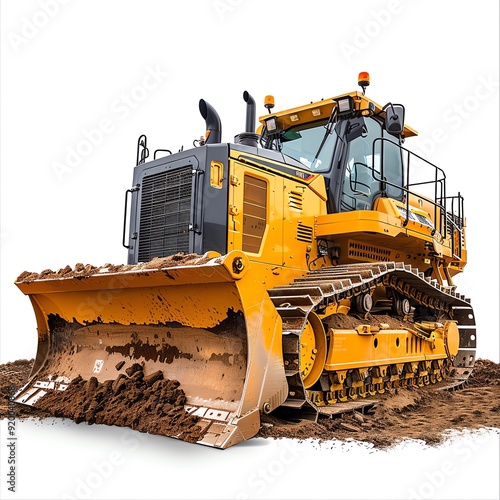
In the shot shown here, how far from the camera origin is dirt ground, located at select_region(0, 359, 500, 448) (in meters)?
4.52

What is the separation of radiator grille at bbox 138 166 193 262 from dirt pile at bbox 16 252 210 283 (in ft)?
2.32

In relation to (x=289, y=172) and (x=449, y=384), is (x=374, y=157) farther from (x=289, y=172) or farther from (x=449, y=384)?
(x=449, y=384)

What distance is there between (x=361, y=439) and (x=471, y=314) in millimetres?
4612

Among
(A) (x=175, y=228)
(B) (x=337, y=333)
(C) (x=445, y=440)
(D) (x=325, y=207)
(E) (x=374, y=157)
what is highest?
(E) (x=374, y=157)

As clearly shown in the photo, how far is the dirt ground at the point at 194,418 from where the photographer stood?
4523mm

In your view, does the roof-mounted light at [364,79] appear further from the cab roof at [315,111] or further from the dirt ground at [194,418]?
the dirt ground at [194,418]

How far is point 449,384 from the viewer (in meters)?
7.66

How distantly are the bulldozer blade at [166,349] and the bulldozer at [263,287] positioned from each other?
2 centimetres

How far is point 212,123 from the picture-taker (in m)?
6.22

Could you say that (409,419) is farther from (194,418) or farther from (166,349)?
(166,349)

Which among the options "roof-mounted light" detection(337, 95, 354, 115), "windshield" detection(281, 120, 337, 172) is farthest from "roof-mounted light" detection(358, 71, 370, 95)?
"windshield" detection(281, 120, 337, 172)

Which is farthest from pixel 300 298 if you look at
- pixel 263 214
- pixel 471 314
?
pixel 471 314

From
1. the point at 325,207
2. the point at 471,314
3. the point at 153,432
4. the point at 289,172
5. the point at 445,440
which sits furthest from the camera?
the point at 471,314

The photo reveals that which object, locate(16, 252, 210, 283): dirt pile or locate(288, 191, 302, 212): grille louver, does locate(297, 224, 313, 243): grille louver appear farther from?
locate(16, 252, 210, 283): dirt pile
